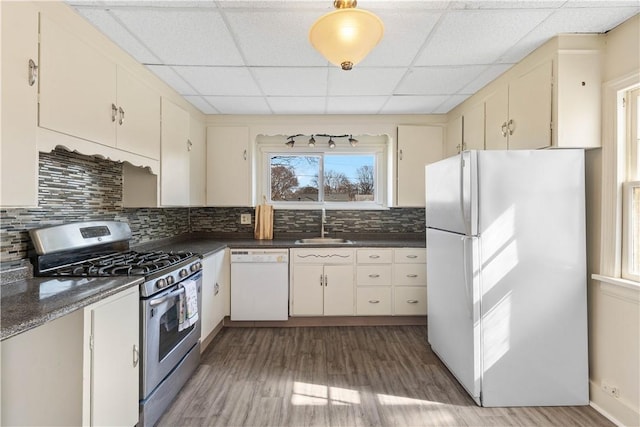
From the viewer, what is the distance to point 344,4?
1314 mm

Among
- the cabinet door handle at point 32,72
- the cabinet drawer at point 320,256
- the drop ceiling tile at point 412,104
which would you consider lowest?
the cabinet drawer at point 320,256

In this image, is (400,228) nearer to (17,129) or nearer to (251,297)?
(251,297)

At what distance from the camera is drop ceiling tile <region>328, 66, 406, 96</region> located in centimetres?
244

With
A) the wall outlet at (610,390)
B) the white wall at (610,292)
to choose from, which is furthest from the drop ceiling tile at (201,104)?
the wall outlet at (610,390)

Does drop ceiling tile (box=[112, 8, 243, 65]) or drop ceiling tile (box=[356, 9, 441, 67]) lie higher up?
drop ceiling tile (box=[356, 9, 441, 67])

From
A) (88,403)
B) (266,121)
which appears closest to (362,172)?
(266,121)

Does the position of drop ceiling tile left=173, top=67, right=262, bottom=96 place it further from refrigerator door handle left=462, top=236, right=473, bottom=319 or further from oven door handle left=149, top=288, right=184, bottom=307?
refrigerator door handle left=462, top=236, right=473, bottom=319

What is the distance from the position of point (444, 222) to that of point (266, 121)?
2.26 metres

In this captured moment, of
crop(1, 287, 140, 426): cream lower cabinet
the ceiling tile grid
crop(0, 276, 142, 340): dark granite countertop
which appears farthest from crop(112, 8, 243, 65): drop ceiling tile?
crop(1, 287, 140, 426): cream lower cabinet

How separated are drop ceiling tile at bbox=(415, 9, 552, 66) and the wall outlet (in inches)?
85.1

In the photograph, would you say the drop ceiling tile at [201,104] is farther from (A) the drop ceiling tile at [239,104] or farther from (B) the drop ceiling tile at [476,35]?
(B) the drop ceiling tile at [476,35]

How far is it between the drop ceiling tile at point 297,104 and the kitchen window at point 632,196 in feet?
7.15

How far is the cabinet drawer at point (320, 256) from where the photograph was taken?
10.9 ft

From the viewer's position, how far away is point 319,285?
11.0 feet
